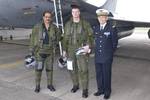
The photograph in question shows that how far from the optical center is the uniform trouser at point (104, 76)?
5.41 metres

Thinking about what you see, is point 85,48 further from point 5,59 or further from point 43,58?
point 5,59

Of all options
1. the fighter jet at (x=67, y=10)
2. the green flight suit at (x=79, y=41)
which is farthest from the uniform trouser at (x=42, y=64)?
the fighter jet at (x=67, y=10)

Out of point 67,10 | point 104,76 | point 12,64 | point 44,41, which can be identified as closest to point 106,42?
point 104,76

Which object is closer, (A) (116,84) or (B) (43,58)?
(B) (43,58)

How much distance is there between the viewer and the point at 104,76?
215 inches

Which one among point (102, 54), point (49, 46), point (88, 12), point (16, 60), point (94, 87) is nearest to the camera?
point (102, 54)

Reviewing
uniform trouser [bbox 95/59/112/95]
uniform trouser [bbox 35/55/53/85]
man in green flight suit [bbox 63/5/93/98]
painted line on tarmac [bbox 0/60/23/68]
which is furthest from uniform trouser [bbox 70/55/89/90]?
painted line on tarmac [bbox 0/60/23/68]

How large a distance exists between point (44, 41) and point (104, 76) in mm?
1372

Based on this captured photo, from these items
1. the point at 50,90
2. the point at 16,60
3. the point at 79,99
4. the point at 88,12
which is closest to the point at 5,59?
the point at 16,60

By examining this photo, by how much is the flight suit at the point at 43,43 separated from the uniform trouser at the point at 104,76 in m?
0.98

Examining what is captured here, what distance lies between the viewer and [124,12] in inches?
426

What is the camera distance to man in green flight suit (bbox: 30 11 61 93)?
223 inches

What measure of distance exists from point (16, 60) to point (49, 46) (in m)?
4.00

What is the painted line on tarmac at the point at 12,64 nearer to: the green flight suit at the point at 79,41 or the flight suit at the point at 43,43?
the flight suit at the point at 43,43
